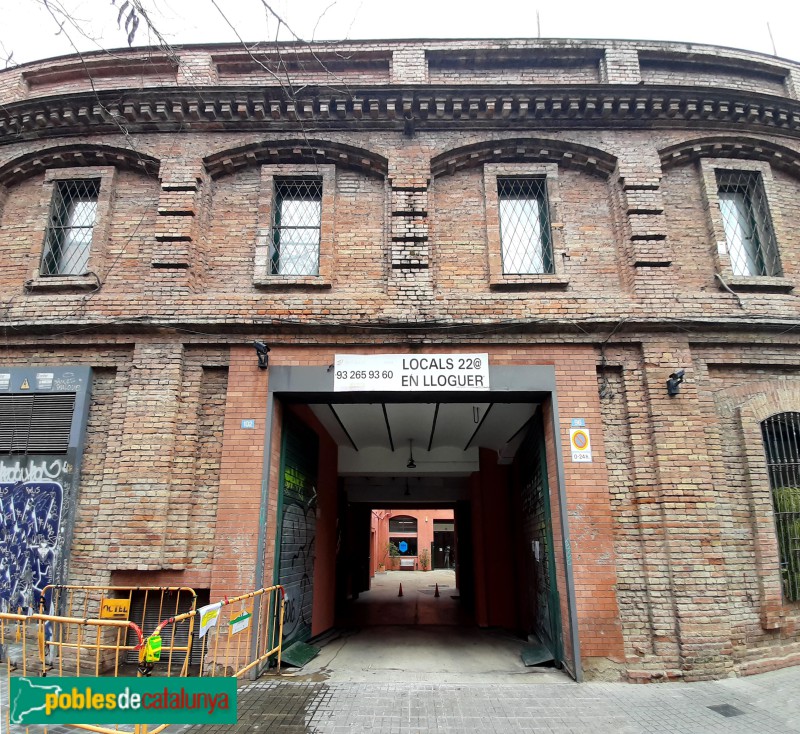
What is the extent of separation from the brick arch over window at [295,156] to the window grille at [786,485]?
7.20 metres

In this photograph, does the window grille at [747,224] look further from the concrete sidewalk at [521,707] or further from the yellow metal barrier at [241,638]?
the yellow metal barrier at [241,638]

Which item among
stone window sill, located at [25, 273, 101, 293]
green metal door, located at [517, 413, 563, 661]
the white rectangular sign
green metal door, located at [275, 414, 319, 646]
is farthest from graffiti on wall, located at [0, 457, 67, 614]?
green metal door, located at [517, 413, 563, 661]

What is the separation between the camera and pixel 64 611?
665 cm

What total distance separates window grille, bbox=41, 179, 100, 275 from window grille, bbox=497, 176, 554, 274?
671 centimetres

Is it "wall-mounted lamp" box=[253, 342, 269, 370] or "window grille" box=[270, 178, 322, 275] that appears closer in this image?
"wall-mounted lamp" box=[253, 342, 269, 370]

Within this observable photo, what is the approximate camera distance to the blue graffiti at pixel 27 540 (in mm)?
6836

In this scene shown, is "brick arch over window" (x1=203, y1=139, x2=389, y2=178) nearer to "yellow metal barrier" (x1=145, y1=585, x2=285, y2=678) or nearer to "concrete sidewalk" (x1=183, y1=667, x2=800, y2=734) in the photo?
"yellow metal barrier" (x1=145, y1=585, x2=285, y2=678)

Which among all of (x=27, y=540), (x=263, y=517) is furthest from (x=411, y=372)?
(x=27, y=540)

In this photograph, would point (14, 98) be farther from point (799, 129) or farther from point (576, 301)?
point (799, 129)

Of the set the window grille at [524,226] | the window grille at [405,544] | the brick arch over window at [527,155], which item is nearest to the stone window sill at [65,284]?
the brick arch over window at [527,155]

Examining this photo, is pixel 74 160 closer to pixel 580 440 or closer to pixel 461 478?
pixel 580 440

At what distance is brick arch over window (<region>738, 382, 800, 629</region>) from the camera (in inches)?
270

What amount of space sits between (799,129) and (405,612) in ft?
44.3

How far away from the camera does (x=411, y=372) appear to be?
7289mm
